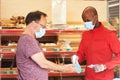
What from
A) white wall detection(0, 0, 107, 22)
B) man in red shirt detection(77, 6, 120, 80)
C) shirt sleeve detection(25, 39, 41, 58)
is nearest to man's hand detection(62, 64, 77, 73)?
man in red shirt detection(77, 6, 120, 80)

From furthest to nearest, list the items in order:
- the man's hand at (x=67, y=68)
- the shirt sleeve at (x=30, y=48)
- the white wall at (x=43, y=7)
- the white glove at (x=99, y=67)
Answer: the white wall at (x=43, y=7) < the white glove at (x=99, y=67) < the man's hand at (x=67, y=68) < the shirt sleeve at (x=30, y=48)

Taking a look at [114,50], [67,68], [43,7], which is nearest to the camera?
[67,68]

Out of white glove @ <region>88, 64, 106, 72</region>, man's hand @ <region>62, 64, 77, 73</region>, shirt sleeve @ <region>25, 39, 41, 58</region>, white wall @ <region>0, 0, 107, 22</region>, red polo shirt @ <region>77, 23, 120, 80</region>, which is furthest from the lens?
white wall @ <region>0, 0, 107, 22</region>

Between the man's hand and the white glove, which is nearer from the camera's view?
the man's hand

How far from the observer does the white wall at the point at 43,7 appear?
193 inches

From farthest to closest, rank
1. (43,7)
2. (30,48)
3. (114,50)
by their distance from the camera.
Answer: (43,7)
(114,50)
(30,48)

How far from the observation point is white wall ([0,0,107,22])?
16.0 feet

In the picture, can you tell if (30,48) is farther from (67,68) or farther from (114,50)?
(114,50)

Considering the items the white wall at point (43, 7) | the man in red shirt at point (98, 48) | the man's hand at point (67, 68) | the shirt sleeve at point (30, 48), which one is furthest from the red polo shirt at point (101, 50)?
the white wall at point (43, 7)

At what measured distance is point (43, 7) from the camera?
5027mm

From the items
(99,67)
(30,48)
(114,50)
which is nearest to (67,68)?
(99,67)

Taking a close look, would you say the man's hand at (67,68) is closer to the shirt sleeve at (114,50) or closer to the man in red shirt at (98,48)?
the man in red shirt at (98,48)

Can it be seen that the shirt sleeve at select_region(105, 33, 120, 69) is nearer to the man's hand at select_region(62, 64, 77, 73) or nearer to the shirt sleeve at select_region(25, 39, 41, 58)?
the man's hand at select_region(62, 64, 77, 73)

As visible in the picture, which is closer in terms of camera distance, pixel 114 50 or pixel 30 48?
pixel 30 48
